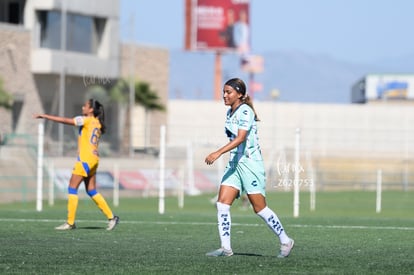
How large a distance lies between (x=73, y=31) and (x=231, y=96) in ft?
151

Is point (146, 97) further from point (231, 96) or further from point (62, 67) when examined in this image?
point (231, 96)

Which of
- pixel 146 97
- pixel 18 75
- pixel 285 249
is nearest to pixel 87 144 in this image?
pixel 285 249

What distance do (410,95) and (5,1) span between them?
187 feet

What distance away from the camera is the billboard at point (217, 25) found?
89000 mm

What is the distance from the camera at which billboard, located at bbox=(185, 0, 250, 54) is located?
89.0 meters

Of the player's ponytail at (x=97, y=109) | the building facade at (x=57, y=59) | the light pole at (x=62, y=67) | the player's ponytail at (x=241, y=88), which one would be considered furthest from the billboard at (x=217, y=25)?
the player's ponytail at (x=241, y=88)

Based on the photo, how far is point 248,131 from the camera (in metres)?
13.9

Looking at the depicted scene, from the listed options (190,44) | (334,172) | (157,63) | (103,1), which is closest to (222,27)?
(190,44)

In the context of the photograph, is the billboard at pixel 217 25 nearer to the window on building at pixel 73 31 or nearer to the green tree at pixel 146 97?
the green tree at pixel 146 97

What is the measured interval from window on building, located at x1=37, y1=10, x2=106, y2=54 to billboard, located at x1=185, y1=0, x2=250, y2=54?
26.6 m

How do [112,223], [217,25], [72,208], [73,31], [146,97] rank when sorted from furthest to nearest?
1. [217,25]
2. [146,97]
3. [73,31]
4. [72,208]
5. [112,223]

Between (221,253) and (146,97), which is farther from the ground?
(146,97)

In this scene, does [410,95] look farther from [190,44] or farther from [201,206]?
[201,206]

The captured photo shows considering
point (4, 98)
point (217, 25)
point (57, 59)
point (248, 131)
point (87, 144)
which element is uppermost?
point (217, 25)
